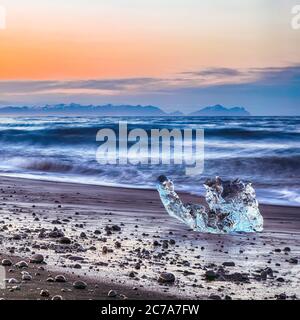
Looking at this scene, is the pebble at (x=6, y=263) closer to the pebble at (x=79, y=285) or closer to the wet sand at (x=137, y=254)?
the wet sand at (x=137, y=254)

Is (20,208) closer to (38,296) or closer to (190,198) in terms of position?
(190,198)

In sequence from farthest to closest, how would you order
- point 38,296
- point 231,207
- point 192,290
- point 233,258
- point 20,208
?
point 20,208 < point 231,207 < point 233,258 < point 192,290 < point 38,296

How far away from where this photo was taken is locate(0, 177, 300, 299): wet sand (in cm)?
458

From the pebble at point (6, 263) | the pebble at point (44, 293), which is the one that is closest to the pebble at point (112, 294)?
the pebble at point (44, 293)

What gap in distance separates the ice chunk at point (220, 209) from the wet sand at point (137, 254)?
0.51ft

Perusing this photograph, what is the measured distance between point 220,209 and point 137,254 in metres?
1.85

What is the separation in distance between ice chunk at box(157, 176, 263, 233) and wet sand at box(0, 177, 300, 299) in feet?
0.51

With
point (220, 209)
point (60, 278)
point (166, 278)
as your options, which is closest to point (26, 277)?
point (60, 278)

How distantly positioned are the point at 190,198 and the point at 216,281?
5.66 metres

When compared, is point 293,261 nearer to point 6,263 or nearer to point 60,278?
point 60,278

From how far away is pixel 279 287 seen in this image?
4.78 meters
